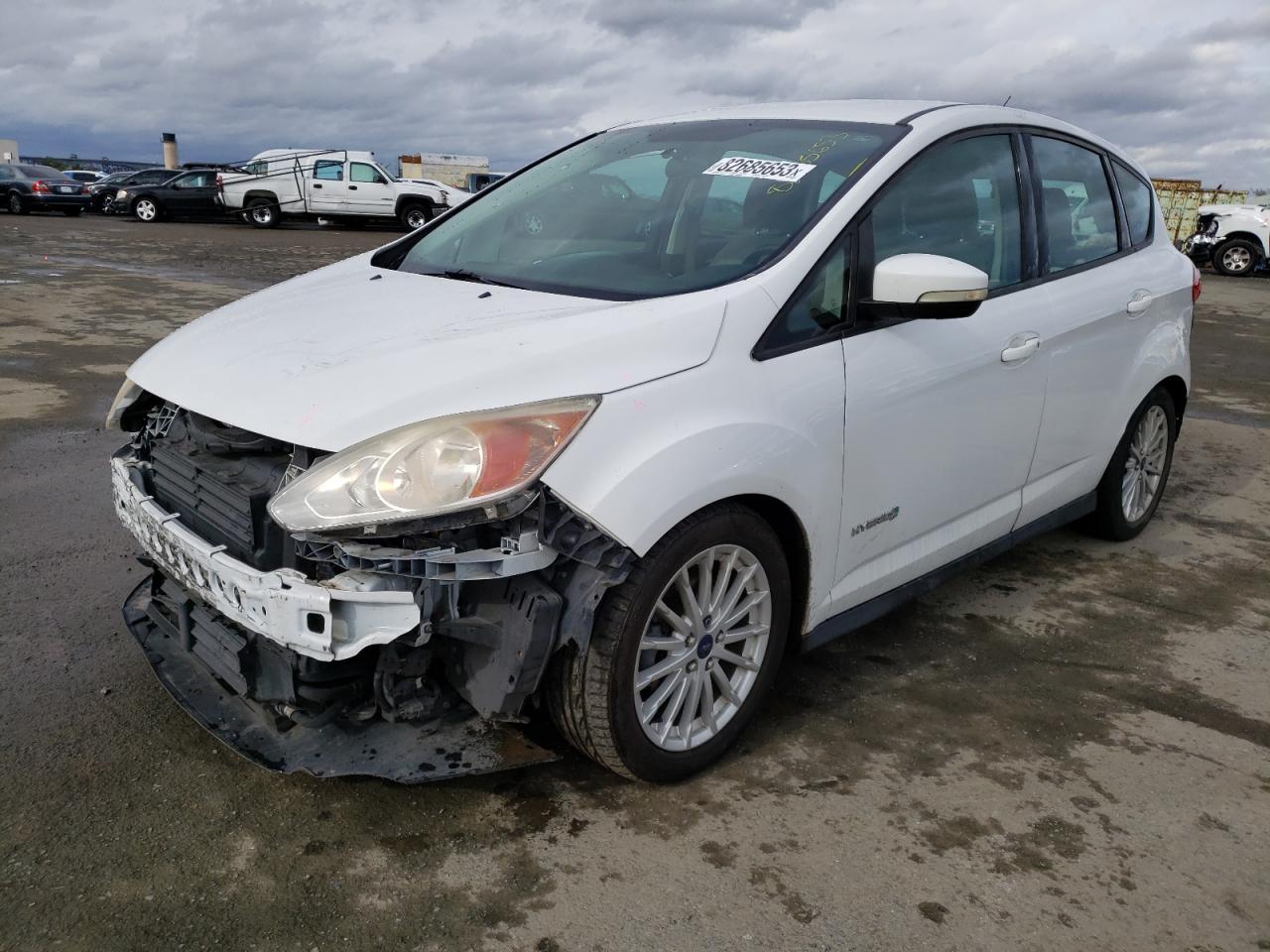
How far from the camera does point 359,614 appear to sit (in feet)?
7.14

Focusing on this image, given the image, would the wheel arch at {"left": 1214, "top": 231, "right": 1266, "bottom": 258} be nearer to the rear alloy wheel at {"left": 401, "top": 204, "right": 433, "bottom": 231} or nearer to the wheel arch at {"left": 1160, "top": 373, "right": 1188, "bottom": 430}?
the rear alloy wheel at {"left": 401, "top": 204, "right": 433, "bottom": 231}

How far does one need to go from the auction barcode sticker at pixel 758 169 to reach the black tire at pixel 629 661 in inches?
42.8

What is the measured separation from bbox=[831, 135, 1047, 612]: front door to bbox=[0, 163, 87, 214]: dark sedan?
2894cm

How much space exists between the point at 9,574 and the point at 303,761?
6.76 ft

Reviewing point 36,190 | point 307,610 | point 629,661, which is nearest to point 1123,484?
point 629,661

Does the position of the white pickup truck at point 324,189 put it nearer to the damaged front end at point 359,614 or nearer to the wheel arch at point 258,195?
the wheel arch at point 258,195

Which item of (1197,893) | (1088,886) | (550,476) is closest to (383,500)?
(550,476)

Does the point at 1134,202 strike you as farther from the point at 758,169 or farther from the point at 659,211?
the point at 659,211

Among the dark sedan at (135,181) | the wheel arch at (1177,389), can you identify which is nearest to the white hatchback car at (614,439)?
the wheel arch at (1177,389)

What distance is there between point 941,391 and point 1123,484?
6.09 ft

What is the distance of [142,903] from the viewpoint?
221 cm

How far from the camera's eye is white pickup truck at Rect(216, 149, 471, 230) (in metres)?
23.8

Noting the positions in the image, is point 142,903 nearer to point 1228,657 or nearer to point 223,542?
point 223,542

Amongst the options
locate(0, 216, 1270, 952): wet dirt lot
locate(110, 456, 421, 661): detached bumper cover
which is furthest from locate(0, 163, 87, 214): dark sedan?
locate(110, 456, 421, 661): detached bumper cover
